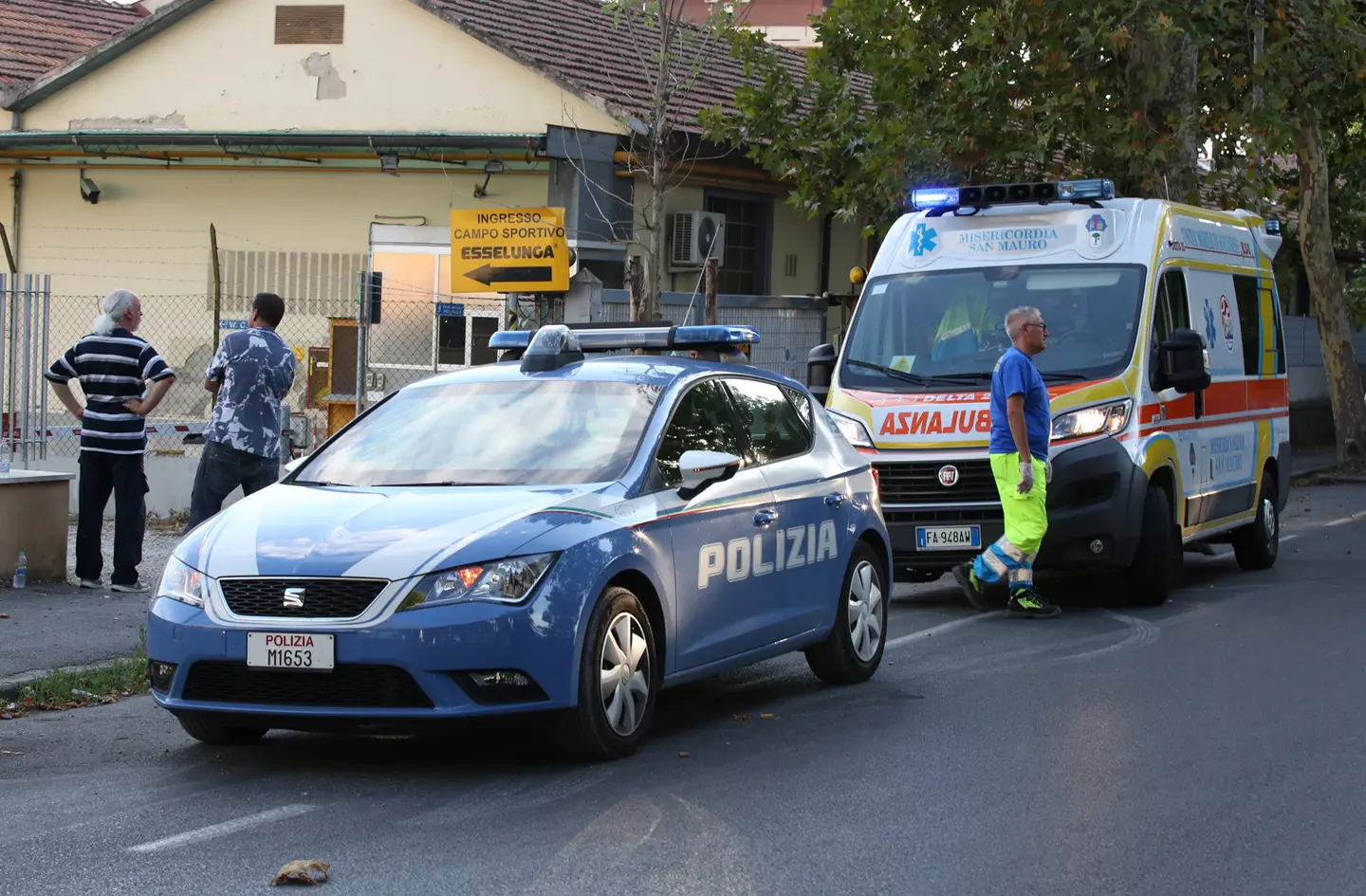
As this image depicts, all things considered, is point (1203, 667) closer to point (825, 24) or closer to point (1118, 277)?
point (1118, 277)

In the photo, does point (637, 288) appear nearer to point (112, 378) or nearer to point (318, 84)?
point (112, 378)

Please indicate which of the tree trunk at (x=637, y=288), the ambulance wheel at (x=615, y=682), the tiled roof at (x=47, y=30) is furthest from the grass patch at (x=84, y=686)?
the tiled roof at (x=47, y=30)

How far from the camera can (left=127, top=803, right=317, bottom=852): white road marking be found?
18.9 feet

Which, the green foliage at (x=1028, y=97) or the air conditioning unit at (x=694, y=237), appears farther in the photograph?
the air conditioning unit at (x=694, y=237)

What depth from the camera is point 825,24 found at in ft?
68.3

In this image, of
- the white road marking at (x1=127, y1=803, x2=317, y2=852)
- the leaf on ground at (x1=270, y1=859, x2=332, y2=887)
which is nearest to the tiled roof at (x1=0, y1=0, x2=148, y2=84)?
the white road marking at (x1=127, y1=803, x2=317, y2=852)

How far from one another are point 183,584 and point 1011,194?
7.24 metres

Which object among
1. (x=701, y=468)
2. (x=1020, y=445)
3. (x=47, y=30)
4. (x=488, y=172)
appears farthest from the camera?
(x=47, y=30)

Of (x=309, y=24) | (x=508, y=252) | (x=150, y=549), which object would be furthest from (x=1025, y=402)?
(x=309, y=24)

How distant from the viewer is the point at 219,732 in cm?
729

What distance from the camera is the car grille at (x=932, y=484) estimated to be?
11562 mm

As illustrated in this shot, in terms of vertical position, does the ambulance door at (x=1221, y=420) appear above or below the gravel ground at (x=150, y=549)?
above

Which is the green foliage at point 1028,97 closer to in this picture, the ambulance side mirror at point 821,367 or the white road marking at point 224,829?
the ambulance side mirror at point 821,367

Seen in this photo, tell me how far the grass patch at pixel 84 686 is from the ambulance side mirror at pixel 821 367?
5180 mm
